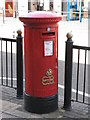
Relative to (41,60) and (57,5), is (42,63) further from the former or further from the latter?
(57,5)

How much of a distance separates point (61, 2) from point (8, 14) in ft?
17.5

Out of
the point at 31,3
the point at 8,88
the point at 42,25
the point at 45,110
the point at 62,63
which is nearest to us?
the point at 42,25

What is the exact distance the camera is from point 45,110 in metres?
4.23

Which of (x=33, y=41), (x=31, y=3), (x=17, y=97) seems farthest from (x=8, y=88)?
(x=31, y=3)

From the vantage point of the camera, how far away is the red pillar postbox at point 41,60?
3996 mm

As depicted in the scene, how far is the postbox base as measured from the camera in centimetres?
421

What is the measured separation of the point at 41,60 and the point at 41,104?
682mm

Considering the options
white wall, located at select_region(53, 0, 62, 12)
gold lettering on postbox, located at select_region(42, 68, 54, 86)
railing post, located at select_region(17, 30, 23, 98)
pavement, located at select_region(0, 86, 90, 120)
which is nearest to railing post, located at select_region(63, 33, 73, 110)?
pavement, located at select_region(0, 86, 90, 120)

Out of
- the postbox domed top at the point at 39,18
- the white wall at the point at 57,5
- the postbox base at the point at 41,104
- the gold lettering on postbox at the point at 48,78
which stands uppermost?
the white wall at the point at 57,5

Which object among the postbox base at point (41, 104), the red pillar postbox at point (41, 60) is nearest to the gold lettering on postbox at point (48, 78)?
the red pillar postbox at point (41, 60)

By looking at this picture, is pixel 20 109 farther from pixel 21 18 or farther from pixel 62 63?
pixel 62 63

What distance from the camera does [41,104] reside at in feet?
13.8

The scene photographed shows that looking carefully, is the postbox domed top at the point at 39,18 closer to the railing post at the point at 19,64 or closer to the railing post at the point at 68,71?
the railing post at the point at 68,71

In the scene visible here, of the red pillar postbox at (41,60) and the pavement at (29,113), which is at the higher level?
the red pillar postbox at (41,60)
